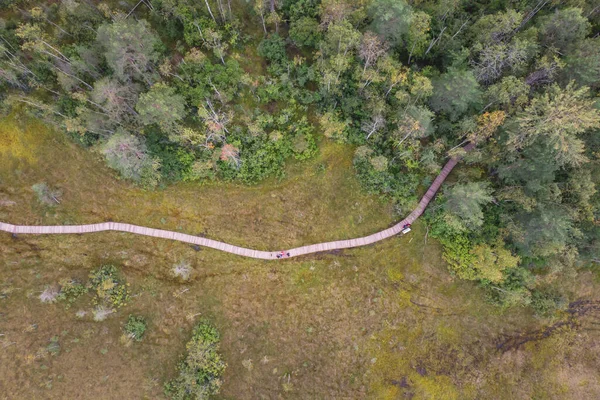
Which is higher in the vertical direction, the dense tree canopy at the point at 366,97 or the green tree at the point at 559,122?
the green tree at the point at 559,122

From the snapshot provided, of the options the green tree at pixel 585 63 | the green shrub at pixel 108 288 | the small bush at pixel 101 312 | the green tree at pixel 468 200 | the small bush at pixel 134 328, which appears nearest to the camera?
the green tree at pixel 585 63

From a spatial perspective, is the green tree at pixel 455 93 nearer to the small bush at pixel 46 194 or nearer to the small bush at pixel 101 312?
the small bush at pixel 101 312

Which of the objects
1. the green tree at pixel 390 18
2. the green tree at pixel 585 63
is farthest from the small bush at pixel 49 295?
the green tree at pixel 585 63

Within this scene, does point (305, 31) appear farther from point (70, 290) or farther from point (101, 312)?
point (70, 290)

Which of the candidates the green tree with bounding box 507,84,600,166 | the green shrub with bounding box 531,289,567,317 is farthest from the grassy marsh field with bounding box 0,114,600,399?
the green tree with bounding box 507,84,600,166

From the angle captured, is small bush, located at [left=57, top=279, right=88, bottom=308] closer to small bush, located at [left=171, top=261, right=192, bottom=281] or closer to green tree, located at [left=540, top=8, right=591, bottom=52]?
small bush, located at [left=171, top=261, right=192, bottom=281]

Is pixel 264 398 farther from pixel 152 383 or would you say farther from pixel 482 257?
pixel 482 257

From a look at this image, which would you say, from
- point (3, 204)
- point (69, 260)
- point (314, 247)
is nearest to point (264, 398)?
Answer: point (314, 247)
